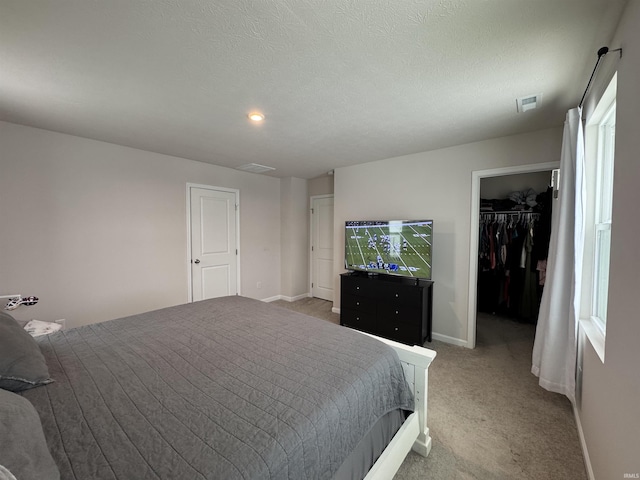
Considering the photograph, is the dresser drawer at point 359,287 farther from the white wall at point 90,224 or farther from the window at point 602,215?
the white wall at point 90,224

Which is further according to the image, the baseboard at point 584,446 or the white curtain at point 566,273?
the white curtain at point 566,273

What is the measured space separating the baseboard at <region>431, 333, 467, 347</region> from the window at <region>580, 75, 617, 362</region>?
133 centimetres

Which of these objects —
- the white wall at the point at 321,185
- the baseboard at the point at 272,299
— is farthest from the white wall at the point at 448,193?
the baseboard at the point at 272,299

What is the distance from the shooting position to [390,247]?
3.26m

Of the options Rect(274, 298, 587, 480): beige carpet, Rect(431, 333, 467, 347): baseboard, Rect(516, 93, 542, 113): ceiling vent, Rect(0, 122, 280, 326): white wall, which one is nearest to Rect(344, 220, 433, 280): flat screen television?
Rect(431, 333, 467, 347): baseboard

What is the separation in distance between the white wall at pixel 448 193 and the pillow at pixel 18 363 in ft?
11.0

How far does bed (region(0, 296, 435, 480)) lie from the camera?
2.69 ft

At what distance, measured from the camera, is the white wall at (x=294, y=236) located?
481 centimetres

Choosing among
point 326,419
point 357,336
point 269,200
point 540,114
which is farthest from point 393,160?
point 326,419

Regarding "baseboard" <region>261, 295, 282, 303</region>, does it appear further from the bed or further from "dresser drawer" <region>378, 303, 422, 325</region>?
the bed

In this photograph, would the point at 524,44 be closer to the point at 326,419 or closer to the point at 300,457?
the point at 326,419

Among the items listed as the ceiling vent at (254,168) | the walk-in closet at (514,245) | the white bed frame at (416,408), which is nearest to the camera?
the white bed frame at (416,408)

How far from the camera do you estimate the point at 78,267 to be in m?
2.82

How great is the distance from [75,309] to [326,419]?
317cm
